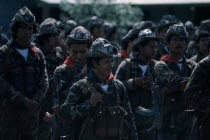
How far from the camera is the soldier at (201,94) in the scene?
24.2ft

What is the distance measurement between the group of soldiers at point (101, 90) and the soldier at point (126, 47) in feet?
2.63

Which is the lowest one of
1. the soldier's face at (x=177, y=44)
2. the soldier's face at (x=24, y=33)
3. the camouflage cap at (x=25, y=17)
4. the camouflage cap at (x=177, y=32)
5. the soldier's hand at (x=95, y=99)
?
the soldier's hand at (x=95, y=99)

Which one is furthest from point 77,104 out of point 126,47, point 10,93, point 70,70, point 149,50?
point 126,47

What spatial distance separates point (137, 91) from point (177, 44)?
1000 mm

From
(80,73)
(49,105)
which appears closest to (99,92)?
(80,73)

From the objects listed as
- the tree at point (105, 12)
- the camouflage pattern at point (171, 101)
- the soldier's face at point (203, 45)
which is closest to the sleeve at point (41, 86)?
the camouflage pattern at point (171, 101)

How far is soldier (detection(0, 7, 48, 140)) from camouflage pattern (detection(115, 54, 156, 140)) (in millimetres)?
1392

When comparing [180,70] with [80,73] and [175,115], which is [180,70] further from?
[80,73]

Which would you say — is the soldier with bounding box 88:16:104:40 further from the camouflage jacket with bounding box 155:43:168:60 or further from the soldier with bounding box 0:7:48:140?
the soldier with bounding box 0:7:48:140

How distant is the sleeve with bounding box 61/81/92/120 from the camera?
7.15m

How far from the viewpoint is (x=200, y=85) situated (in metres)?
7.41

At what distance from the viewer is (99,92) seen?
23.9 feet

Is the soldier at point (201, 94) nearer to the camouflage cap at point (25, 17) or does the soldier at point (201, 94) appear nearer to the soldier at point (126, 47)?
the camouflage cap at point (25, 17)

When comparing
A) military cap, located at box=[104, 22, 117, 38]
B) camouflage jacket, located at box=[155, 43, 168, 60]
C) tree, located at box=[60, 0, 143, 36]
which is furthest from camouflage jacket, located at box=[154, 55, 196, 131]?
tree, located at box=[60, 0, 143, 36]
